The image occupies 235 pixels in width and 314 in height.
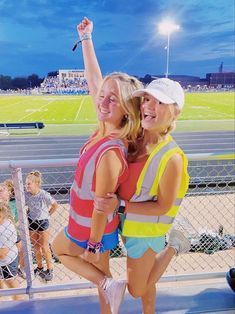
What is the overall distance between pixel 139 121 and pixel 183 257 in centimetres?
389

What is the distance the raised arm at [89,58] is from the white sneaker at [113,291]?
832 millimetres

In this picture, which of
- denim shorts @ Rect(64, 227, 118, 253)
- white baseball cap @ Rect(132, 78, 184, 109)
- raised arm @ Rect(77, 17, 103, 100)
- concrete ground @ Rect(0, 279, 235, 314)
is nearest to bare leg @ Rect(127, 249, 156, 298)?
denim shorts @ Rect(64, 227, 118, 253)

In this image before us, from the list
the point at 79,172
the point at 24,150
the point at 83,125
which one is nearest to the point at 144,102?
the point at 79,172

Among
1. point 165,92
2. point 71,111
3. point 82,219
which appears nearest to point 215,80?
point 71,111

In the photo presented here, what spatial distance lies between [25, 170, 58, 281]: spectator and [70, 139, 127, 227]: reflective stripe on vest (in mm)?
1663

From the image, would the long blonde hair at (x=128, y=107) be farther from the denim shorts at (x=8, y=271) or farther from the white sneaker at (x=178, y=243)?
the denim shorts at (x=8, y=271)

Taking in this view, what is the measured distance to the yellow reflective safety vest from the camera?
3.55 ft

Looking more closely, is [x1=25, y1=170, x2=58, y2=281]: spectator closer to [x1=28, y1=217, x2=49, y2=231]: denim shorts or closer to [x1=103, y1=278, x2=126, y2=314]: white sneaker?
[x1=28, y1=217, x2=49, y2=231]: denim shorts

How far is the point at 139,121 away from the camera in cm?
114

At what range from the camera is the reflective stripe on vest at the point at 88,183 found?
1.05 m

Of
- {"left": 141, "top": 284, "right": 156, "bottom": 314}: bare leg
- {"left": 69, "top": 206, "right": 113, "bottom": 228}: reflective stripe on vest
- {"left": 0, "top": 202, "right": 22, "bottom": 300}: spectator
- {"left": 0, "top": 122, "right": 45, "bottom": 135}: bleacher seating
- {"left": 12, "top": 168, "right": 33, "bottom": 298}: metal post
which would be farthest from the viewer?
{"left": 0, "top": 122, "right": 45, "bottom": 135}: bleacher seating

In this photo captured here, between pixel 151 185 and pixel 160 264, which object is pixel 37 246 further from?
pixel 151 185

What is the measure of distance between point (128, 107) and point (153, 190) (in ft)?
1.05

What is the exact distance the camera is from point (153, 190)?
1.13 metres
